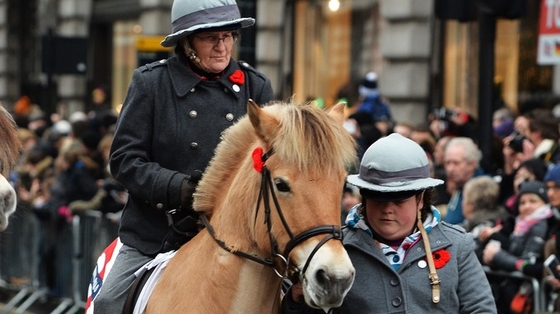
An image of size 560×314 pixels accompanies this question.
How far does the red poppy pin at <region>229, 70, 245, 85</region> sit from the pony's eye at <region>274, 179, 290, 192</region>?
1.11 metres

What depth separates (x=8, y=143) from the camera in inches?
243

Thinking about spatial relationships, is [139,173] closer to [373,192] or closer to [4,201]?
[4,201]

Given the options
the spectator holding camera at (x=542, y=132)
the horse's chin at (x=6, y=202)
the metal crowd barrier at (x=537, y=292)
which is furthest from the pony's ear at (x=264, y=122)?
the spectator holding camera at (x=542, y=132)

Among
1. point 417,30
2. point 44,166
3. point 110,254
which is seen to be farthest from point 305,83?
point 110,254

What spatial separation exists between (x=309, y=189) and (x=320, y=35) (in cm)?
1556

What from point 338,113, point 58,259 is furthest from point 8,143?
point 58,259

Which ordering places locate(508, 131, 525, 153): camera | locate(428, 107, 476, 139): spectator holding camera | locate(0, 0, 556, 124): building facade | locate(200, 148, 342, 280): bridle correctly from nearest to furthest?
locate(200, 148, 342, 280): bridle < locate(508, 131, 525, 153): camera < locate(428, 107, 476, 139): spectator holding camera < locate(0, 0, 556, 124): building facade

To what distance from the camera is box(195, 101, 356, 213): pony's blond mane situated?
202 inches

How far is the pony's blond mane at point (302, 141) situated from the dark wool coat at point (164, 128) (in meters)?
0.49

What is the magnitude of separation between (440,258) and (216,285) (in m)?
0.97

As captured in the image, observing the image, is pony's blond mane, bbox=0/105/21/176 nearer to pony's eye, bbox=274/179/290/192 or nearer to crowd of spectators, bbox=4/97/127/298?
pony's eye, bbox=274/179/290/192

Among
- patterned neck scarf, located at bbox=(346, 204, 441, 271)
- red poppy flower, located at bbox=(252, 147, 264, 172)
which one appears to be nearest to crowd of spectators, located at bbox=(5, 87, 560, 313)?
red poppy flower, located at bbox=(252, 147, 264, 172)

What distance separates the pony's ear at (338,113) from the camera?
17.7ft

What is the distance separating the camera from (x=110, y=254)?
637cm
